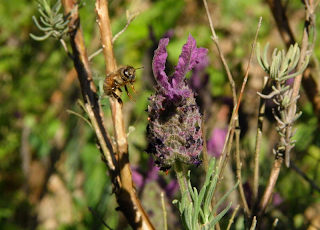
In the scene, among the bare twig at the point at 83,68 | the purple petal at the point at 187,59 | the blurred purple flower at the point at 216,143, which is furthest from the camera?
the blurred purple flower at the point at 216,143

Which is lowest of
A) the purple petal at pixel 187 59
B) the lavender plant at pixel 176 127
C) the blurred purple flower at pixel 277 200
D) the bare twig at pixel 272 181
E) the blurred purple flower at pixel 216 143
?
the blurred purple flower at pixel 277 200

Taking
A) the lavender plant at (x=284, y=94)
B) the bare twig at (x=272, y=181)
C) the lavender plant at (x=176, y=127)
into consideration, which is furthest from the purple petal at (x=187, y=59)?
the bare twig at (x=272, y=181)

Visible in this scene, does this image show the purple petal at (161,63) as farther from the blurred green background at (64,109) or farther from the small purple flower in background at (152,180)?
the blurred green background at (64,109)

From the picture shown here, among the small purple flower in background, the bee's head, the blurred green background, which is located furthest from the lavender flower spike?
the blurred green background

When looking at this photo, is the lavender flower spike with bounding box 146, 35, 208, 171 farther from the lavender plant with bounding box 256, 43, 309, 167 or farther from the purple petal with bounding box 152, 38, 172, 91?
the lavender plant with bounding box 256, 43, 309, 167

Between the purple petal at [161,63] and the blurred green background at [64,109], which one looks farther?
the blurred green background at [64,109]

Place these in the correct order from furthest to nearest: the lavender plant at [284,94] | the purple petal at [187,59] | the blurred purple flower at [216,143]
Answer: the blurred purple flower at [216,143]
the lavender plant at [284,94]
the purple petal at [187,59]

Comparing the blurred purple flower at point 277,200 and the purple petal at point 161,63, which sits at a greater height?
the purple petal at point 161,63
